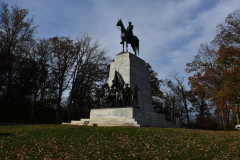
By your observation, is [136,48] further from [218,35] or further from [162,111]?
[162,111]

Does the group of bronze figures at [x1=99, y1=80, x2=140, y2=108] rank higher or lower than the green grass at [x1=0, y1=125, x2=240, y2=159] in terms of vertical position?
higher

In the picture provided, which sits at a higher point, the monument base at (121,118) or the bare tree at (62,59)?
the bare tree at (62,59)

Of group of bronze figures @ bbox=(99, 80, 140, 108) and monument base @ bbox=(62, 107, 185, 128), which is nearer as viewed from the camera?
monument base @ bbox=(62, 107, 185, 128)

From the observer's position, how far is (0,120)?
73.3ft

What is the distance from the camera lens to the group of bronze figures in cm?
1509

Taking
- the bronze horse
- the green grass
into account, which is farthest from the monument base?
the bronze horse

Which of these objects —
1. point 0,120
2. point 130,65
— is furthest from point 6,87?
point 130,65

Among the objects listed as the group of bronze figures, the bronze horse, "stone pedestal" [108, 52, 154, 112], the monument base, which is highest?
the bronze horse

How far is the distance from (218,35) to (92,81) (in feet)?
66.6

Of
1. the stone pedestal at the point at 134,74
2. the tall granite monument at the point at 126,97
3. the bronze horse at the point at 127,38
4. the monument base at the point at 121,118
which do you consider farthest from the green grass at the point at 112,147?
the bronze horse at the point at 127,38

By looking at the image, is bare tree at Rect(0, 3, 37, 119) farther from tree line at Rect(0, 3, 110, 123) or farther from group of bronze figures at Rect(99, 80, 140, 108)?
group of bronze figures at Rect(99, 80, 140, 108)

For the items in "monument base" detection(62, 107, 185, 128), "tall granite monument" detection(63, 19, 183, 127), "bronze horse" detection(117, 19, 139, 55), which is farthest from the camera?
"bronze horse" detection(117, 19, 139, 55)

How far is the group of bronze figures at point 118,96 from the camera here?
594 inches

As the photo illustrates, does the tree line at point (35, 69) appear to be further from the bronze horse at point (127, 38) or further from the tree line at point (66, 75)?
the bronze horse at point (127, 38)
